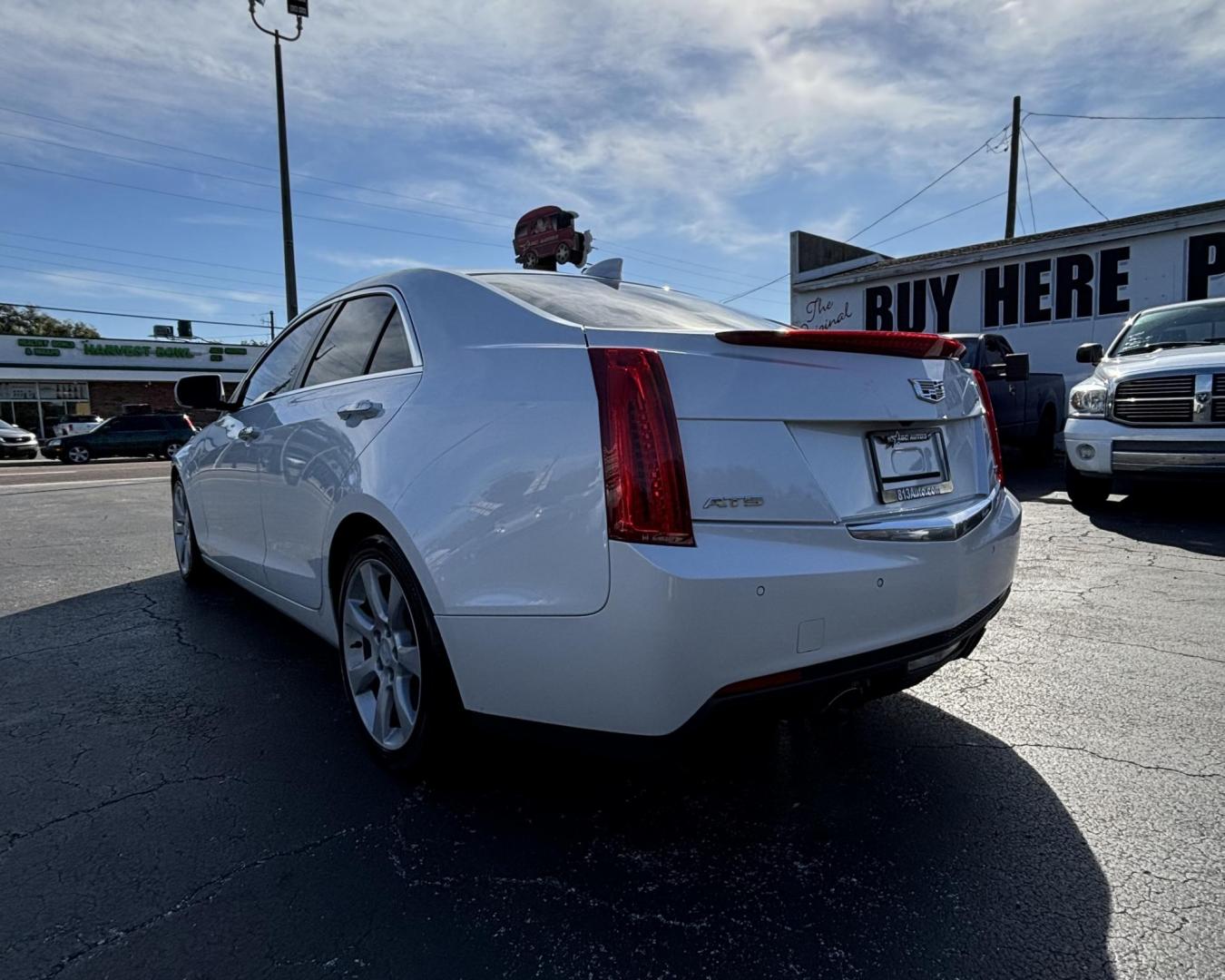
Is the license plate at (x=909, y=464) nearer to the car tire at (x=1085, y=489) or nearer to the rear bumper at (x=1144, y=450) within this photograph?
the rear bumper at (x=1144, y=450)

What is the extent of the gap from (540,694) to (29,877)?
54.3 inches

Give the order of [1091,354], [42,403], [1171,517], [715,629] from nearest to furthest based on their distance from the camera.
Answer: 1. [715,629]
2. [1171,517]
3. [1091,354]
4. [42,403]

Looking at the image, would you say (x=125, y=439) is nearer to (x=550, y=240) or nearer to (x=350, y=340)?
(x=550, y=240)

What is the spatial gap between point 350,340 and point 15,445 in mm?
30028

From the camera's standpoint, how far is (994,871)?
2008 mm

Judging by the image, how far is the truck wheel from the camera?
38.3ft

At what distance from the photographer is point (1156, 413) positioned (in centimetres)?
666

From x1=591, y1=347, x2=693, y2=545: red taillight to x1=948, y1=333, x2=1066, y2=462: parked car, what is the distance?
8.09 meters

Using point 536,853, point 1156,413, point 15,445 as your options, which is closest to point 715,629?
point 536,853

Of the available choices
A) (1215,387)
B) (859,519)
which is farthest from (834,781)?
(1215,387)

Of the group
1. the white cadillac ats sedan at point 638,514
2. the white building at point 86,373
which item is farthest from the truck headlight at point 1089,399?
the white building at point 86,373

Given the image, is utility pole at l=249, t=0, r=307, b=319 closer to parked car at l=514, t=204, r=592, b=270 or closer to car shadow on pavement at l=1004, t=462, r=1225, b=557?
parked car at l=514, t=204, r=592, b=270

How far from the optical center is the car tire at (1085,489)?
733 centimetres

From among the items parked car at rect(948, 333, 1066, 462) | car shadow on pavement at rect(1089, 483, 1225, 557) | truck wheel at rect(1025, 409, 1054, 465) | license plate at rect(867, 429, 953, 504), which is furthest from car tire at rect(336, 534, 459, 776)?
truck wheel at rect(1025, 409, 1054, 465)
